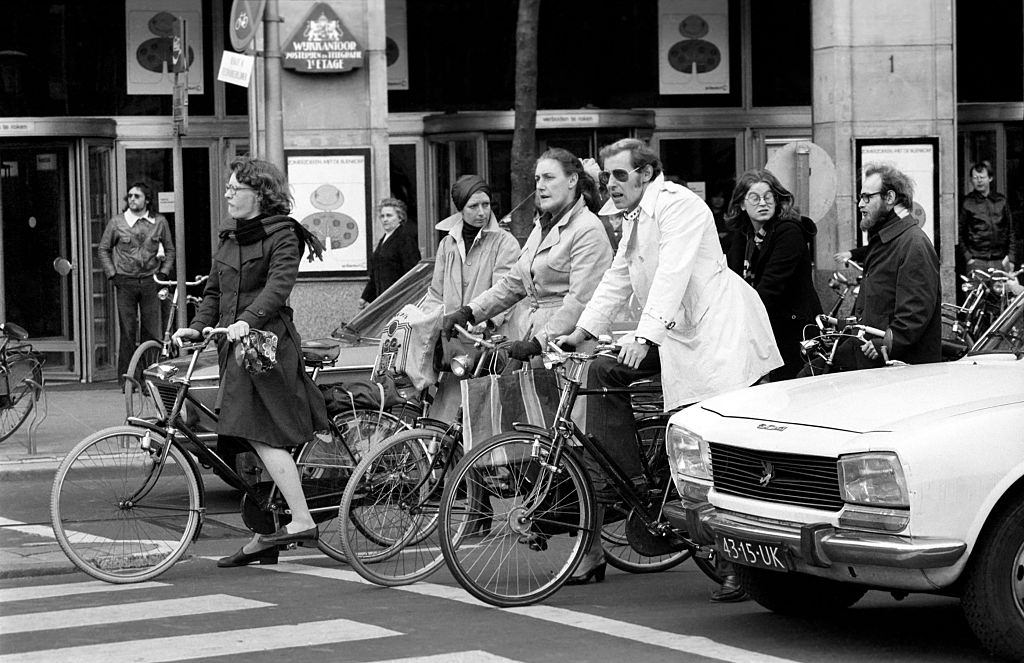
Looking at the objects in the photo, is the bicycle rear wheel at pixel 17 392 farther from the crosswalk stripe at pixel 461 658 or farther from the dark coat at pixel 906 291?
the crosswalk stripe at pixel 461 658

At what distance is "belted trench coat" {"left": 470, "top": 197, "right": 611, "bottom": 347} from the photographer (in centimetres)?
787

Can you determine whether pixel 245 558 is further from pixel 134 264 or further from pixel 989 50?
pixel 989 50

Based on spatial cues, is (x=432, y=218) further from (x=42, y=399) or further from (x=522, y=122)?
(x=42, y=399)

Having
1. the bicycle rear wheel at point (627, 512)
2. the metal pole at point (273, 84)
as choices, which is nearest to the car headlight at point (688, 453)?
the bicycle rear wheel at point (627, 512)

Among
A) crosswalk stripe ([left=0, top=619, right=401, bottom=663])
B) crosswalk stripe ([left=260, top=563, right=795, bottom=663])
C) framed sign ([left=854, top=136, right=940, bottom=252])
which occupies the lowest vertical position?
crosswalk stripe ([left=260, top=563, right=795, bottom=663])

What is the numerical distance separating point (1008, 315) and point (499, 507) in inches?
89.3

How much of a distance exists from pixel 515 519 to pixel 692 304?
1.23 meters

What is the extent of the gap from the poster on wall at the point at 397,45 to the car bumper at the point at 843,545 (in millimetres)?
13727

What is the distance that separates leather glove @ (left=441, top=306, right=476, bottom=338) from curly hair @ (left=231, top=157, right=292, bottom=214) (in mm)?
924

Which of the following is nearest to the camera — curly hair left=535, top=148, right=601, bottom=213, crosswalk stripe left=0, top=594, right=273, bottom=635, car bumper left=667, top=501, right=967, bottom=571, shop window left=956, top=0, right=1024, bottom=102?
car bumper left=667, top=501, right=967, bottom=571

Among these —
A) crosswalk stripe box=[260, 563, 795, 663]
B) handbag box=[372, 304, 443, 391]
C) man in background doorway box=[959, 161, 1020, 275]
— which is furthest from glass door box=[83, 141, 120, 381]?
crosswalk stripe box=[260, 563, 795, 663]

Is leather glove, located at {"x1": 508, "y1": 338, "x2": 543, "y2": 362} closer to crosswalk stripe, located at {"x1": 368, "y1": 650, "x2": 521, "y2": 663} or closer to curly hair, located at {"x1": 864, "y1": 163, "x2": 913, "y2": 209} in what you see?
crosswalk stripe, located at {"x1": 368, "y1": 650, "x2": 521, "y2": 663}

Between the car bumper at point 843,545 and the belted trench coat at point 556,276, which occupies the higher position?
the belted trench coat at point 556,276

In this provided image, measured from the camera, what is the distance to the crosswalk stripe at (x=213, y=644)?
588cm
